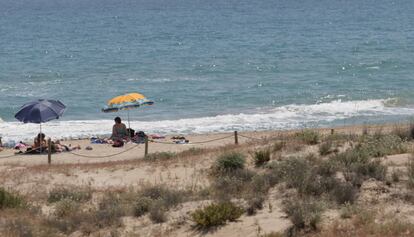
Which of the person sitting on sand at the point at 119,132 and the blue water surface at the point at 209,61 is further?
the blue water surface at the point at 209,61

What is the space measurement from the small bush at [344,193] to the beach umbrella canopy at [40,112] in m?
12.1

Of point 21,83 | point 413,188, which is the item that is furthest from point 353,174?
point 21,83

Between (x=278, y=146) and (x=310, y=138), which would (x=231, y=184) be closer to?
(x=278, y=146)

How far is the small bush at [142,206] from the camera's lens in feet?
40.6

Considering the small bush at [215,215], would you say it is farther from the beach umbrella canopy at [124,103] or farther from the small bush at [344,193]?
the beach umbrella canopy at [124,103]

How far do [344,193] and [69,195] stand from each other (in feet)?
16.3

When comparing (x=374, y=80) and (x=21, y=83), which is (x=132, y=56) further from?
(x=374, y=80)

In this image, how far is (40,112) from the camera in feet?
72.8

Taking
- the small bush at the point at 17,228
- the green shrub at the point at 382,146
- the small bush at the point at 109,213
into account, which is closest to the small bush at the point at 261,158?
the green shrub at the point at 382,146

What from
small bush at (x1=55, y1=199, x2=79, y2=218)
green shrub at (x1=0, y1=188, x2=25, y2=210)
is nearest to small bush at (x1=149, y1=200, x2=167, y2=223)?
small bush at (x1=55, y1=199, x2=79, y2=218)

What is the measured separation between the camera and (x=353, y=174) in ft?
41.3

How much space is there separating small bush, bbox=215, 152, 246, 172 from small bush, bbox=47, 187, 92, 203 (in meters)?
2.49

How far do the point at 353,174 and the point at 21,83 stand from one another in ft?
Result: 100

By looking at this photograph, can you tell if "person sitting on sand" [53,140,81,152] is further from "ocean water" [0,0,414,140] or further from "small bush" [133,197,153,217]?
"small bush" [133,197,153,217]
